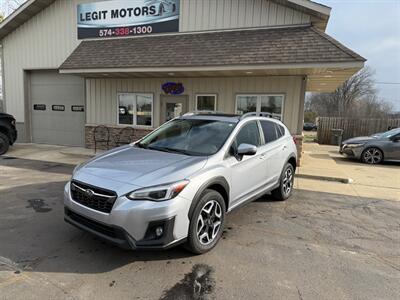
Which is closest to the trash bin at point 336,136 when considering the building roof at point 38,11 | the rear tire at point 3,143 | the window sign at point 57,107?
the building roof at point 38,11

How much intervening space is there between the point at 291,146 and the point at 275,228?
84.5 inches

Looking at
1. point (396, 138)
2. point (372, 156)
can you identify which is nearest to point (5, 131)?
point (372, 156)

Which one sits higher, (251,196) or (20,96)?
(20,96)

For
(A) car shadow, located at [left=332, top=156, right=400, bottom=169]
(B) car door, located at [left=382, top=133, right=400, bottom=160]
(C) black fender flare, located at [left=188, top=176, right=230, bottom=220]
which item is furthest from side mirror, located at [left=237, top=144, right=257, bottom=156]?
(B) car door, located at [left=382, top=133, right=400, bottom=160]

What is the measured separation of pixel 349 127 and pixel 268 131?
18.1 metres

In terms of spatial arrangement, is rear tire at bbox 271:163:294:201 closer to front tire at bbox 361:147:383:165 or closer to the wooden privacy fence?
front tire at bbox 361:147:383:165

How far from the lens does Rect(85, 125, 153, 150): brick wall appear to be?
1131 cm

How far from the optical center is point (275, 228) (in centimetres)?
445

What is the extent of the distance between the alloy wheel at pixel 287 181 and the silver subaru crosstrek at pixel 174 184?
953mm

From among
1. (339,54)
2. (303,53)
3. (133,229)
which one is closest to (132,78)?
(303,53)

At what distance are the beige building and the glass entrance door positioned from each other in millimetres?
39

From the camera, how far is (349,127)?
2045cm

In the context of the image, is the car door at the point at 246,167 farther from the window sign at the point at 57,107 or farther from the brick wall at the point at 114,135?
the window sign at the point at 57,107

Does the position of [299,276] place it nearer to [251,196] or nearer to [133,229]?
[251,196]
